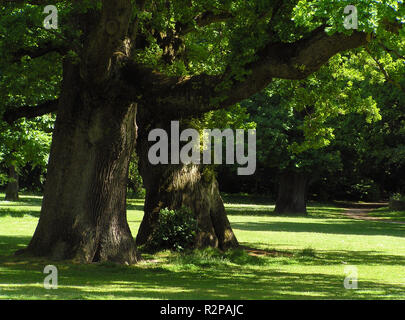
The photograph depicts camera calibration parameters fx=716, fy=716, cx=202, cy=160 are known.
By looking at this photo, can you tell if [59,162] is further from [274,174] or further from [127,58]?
[274,174]

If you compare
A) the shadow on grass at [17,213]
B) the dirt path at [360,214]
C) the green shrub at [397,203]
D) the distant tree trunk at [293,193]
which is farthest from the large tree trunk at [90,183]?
the green shrub at [397,203]

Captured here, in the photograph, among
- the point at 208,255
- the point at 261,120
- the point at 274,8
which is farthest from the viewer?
the point at 261,120

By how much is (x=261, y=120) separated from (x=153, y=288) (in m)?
34.3

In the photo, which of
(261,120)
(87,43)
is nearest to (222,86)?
(87,43)

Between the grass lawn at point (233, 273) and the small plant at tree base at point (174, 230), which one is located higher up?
the small plant at tree base at point (174, 230)

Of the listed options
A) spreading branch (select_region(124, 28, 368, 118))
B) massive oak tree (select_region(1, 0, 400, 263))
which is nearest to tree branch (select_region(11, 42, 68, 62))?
massive oak tree (select_region(1, 0, 400, 263))

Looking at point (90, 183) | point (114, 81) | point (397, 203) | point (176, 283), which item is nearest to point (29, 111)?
point (90, 183)

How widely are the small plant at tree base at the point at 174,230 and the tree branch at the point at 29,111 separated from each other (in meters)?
4.56

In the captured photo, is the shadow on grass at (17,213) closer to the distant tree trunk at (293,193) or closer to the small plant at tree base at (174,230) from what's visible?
the small plant at tree base at (174,230)

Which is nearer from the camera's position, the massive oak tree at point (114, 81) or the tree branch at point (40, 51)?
the massive oak tree at point (114, 81)

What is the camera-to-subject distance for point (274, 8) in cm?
1677

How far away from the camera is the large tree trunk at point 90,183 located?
1812 centimetres

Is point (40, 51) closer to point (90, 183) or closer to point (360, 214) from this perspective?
point (90, 183)

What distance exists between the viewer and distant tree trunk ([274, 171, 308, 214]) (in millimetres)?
51906
